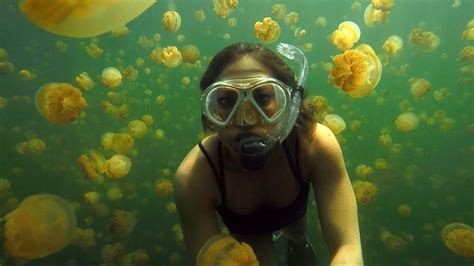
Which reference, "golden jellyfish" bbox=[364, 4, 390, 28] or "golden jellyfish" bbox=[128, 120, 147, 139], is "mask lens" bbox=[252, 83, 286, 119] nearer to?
"golden jellyfish" bbox=[128, 120, 147, 139]

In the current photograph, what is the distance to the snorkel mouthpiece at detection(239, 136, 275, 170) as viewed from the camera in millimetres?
2148

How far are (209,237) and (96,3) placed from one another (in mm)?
2533

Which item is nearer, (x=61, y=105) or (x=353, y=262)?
(x=353, y=262)

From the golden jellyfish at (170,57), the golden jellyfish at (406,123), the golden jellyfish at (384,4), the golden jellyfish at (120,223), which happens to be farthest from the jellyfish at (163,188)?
the golden jellyfish at (384,4)

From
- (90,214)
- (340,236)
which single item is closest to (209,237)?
(340,236)

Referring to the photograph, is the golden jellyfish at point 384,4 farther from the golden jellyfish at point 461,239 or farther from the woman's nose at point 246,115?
the woman's nose at point 246,115

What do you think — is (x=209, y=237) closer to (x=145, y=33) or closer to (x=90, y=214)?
(x=90, y=214)

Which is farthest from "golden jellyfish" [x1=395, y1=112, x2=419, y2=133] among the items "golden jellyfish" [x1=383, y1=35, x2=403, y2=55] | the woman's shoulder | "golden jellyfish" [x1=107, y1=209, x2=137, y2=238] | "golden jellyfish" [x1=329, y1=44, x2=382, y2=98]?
the woman's shoulder

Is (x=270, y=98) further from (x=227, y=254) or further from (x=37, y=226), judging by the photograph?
(x=37, y=226)

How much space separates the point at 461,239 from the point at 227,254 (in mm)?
4068

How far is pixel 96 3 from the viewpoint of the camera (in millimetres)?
3457

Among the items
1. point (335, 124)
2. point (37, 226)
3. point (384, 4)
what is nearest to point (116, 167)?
point (37, 226)

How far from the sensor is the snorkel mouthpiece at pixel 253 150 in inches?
84.6

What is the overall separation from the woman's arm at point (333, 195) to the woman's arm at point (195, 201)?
769mm
